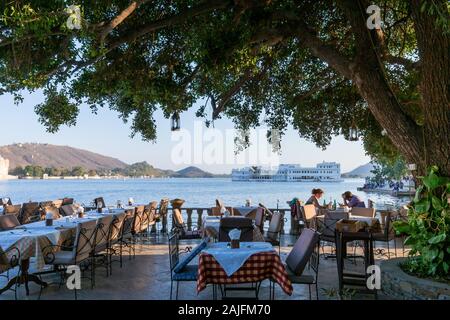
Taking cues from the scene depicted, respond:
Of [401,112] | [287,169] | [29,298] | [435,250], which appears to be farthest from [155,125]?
[287,169]

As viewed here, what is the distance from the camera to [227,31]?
593 centimetres

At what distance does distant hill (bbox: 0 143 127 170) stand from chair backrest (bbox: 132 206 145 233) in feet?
342

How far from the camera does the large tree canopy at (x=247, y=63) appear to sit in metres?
5.00

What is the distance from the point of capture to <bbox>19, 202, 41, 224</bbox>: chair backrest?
34.1ft

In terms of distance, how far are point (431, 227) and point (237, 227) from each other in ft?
8.94

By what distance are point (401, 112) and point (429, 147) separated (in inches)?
21.1

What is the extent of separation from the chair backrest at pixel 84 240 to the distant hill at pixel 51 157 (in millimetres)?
107418

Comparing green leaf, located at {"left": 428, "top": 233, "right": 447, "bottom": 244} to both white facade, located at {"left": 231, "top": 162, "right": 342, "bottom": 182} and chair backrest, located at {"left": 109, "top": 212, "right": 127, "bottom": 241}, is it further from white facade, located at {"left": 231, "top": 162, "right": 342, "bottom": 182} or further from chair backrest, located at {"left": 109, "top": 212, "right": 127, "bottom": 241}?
white facade, located at {"left": 231, "top": 162, "right": 342, "bottom": 182}

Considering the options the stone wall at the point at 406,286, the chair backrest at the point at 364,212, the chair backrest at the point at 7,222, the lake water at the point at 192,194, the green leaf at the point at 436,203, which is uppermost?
the green leaf at the point at 436,203

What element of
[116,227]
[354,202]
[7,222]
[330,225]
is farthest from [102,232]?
[354,202]

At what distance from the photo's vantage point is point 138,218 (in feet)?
29.0

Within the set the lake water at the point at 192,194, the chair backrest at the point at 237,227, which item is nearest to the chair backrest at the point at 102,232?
the chair backrest at the point at 237,227

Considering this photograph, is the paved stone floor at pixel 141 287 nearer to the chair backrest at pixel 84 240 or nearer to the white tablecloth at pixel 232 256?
the chair backrest at pixel 84 240
